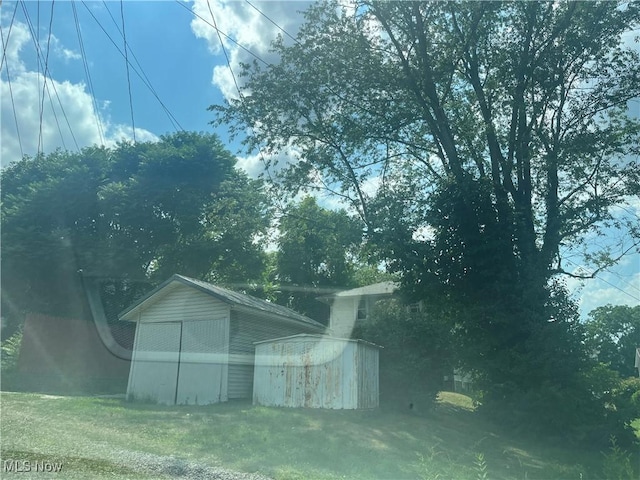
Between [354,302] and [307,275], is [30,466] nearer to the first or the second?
[354,302]

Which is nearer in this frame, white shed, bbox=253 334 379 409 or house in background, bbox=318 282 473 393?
white shed, bbox=253 334 379 409

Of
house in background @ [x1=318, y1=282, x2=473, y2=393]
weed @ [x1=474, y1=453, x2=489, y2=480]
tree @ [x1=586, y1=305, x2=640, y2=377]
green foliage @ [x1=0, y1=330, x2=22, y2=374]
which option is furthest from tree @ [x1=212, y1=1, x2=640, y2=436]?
tree @ [x1=586, y1=305, x2=640, y2=377]

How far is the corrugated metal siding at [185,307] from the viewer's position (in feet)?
53.3

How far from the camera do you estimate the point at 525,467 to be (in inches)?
377

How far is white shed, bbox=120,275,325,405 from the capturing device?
15633 millimetres

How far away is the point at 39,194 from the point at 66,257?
3960mm

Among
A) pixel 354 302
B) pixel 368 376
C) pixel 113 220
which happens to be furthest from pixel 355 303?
pixel 368 376

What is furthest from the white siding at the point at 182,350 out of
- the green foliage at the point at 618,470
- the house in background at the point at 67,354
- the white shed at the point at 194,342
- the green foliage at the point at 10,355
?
the green foliage at the point at 618,470

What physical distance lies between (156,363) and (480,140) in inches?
518

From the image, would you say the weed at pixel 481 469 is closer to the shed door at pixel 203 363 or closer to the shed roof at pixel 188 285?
the shed door at pixel 203 363

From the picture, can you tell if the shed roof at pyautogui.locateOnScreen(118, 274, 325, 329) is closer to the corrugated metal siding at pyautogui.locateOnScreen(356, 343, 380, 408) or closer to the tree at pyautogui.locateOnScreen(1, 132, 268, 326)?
the corrugated metal siding at pyautogui.locateOnScreen(356, 343, 380, 408)

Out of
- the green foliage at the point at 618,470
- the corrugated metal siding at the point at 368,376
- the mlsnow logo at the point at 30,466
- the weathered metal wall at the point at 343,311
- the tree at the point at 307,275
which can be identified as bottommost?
the green foliage at the point at 618,470

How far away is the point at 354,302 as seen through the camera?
30.0m

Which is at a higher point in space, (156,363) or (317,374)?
(156,363)
